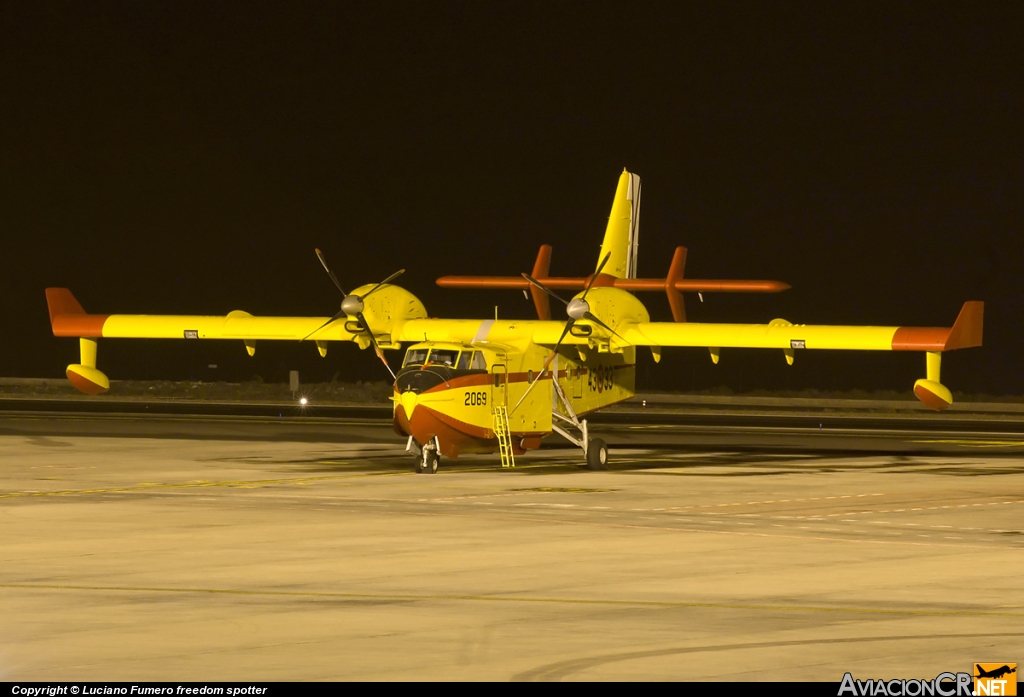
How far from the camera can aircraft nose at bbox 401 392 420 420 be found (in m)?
27.5

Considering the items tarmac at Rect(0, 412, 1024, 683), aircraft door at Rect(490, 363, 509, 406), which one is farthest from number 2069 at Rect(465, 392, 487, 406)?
tarmac at Rect(0, 412, 1024, 683)

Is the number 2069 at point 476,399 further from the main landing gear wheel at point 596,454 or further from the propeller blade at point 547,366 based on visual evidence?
the main landing gear wheel at point 596,454

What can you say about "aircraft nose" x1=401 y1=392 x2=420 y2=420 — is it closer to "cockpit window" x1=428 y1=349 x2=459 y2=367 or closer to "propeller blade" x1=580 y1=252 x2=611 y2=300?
"cockpit window" x1=428 y1=349 x2=459 y2=367

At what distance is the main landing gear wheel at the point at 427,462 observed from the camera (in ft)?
92.6

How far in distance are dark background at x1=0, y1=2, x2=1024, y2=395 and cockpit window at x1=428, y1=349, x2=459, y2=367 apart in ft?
251

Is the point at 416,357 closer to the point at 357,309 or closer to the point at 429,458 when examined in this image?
the point at 429,458

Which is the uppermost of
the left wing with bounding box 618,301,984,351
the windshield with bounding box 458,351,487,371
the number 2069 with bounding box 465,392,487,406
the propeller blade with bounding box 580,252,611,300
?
the propeller blade with bounding box 580,252,611,300

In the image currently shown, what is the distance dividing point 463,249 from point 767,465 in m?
78.9

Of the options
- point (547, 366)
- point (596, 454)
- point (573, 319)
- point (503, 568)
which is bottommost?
point (596, 454)

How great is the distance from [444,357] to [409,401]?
1540 mm

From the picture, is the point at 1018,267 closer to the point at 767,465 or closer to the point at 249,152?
the point at 249,152

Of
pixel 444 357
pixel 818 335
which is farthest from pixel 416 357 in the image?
pixel 818 335

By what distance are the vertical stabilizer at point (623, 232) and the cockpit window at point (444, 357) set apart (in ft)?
24.3

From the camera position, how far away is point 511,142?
363 feet
